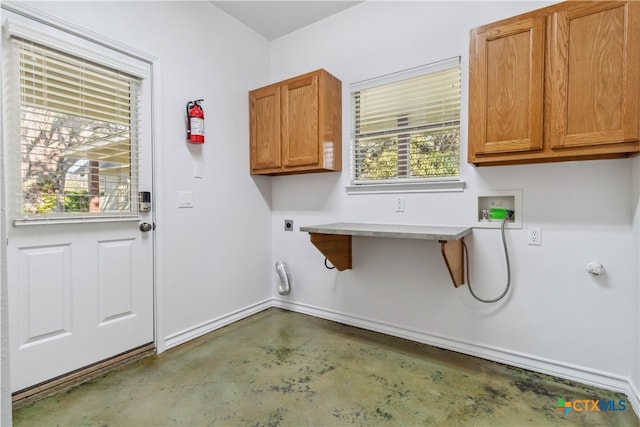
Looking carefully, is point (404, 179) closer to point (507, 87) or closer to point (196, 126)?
point (507, 87)

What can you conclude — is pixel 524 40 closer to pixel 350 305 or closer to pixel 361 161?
pixel 361 161

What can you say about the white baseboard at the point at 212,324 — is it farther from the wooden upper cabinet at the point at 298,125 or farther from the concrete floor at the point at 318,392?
the wooden upper cabinet at the point at 298,125

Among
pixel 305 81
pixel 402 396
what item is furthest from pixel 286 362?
pixel 305 81

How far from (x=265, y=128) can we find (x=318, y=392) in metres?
2.18

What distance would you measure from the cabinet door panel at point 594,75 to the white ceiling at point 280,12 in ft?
5.54

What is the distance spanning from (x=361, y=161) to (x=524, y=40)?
137 centimetres

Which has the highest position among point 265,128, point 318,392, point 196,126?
point 265,128

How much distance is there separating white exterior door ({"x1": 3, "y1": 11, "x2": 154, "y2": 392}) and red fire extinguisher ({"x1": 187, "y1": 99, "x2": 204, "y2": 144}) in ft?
0.97

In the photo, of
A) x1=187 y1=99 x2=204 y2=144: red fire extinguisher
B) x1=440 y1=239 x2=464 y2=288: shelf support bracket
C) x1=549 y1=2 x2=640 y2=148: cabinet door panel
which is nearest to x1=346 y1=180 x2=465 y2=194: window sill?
x1=440 y1=239 x2=464 y2=288: shelf support bracket

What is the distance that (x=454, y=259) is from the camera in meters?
2.09

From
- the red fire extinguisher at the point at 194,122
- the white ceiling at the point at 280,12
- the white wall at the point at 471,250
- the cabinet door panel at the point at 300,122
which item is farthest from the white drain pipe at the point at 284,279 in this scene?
the white ceiling at the point at 280,12

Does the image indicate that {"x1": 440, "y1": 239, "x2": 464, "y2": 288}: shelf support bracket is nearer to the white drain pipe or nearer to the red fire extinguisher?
the white drain pipe

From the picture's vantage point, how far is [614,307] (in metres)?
1.83

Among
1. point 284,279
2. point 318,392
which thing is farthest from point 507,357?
point 284,279
